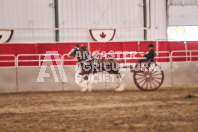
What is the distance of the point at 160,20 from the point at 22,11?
7654mm

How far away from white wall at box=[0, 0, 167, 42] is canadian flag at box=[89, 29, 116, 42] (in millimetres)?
321

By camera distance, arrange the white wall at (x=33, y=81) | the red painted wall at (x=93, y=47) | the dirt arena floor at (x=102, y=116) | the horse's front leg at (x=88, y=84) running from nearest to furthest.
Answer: the dirt arena floor at (x=102, y=116) → the horse's front leg at (x=88, y=84) → the white wall at (x=33, y=81) → the red painted wall at (x=93, y=47)

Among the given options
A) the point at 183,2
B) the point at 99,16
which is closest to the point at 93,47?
the point at 99,16

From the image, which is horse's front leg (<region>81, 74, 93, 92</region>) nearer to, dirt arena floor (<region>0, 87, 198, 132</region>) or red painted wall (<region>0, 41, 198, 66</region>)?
dirt arena floor (<region>0, 87, 198, 132</region>)

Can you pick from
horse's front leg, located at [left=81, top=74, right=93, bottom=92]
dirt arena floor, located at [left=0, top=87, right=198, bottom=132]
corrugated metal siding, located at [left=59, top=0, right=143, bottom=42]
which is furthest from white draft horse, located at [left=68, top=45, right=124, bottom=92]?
corrugated metal siding, located at [left=59, top=0, right=143, bottom=42]

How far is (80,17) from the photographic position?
1748 centimetres

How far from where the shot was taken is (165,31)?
17969 millimetres

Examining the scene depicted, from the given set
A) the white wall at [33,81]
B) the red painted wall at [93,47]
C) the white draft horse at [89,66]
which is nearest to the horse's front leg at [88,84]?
the white draft horse at [89,66]

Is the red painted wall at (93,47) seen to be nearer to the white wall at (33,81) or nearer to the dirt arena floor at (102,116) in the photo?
the white wall at (33,81)

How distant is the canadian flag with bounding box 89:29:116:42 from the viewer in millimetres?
17328

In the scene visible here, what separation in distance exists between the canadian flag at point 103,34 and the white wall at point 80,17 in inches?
12.6

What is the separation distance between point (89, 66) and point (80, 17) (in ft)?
23.9

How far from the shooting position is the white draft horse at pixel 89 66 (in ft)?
35.1

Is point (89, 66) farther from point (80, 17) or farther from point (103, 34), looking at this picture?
point (80, 17)
